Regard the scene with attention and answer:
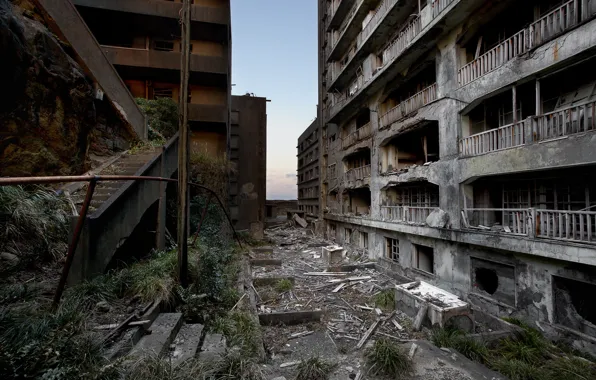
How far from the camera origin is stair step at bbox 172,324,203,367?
3.77 meters

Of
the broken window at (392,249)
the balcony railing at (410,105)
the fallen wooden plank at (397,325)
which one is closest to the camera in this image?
the fallen wooden plank at (397,325)

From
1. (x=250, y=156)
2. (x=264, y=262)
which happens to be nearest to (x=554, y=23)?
(x=264, y=262)

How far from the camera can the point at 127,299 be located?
4773mm

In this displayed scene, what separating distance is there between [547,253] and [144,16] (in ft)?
74.3

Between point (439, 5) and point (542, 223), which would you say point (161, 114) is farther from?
point (542, 223)

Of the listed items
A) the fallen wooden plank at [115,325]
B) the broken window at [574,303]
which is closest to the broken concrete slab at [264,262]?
the fallen wooden plank at [115,325]

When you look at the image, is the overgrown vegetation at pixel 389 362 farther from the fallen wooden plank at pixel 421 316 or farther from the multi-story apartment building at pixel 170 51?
the multi-story apartment building at pixel 170 51

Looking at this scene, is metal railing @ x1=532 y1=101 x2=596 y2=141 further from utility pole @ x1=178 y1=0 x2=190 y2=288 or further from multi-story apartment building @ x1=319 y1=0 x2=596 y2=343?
utility pole @ x1=178 y1=0 x2=190 y2=288

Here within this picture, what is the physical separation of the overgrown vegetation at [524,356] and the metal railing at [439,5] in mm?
11695

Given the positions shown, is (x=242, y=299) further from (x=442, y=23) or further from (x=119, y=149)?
(x=442, y=23)

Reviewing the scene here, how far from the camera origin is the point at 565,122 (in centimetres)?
761

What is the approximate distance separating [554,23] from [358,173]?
43.2ft

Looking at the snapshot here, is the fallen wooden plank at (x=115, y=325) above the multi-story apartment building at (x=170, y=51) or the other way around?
the other way around

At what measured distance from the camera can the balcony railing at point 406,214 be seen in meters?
12.8
